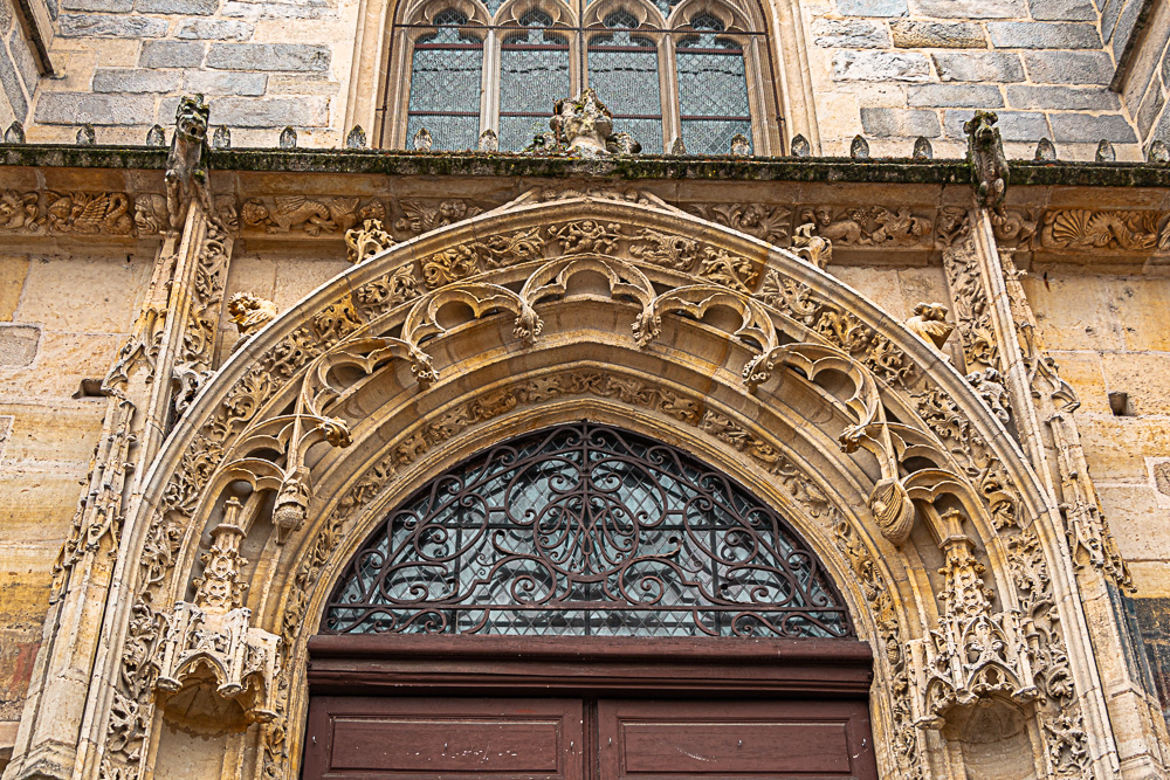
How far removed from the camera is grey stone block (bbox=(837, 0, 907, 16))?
9.55 metres

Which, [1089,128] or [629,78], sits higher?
[629,78]

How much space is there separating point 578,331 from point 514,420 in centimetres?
63

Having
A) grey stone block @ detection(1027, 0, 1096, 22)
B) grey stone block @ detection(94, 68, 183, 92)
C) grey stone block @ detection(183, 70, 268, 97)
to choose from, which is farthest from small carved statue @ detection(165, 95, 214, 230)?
grey stone block @ detection(1027, 0, 1096, 22)

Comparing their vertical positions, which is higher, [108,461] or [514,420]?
[514,420]

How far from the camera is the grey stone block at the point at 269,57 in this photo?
8.99 metres

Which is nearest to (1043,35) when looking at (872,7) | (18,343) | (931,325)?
(872,7)

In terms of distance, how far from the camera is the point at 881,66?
9203mm

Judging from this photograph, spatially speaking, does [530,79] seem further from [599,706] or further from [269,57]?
[599,706]

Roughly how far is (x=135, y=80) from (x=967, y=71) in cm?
541

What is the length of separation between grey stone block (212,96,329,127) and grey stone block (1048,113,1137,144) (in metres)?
4.65

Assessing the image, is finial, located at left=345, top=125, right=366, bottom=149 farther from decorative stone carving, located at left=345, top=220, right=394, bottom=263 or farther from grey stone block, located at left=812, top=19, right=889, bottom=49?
grey stone block, located at left=812, top=19, right=889, bottom=49

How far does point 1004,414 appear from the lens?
22.8 ft

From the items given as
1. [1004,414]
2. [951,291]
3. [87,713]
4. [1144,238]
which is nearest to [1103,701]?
[1004,414]

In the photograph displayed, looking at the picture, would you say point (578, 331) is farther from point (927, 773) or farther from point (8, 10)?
point (8, 10)
